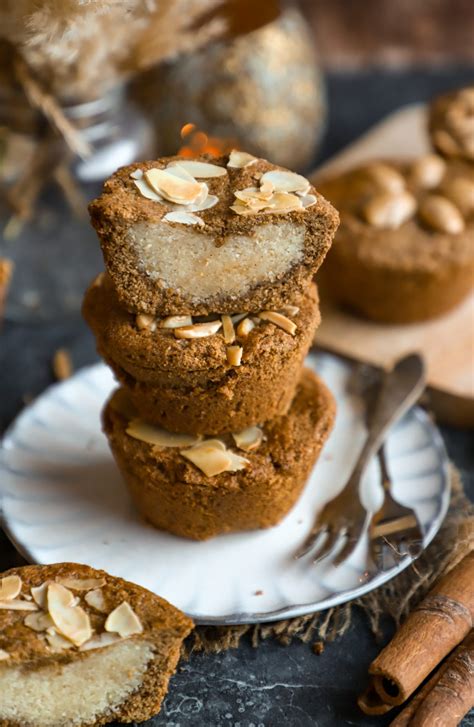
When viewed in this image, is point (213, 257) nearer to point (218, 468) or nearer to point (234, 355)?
point (234, 355)

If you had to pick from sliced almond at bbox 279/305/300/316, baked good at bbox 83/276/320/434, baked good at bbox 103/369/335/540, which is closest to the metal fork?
baked good at bbox 103/369/335/540

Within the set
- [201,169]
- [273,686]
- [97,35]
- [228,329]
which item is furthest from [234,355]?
→ [97,35]

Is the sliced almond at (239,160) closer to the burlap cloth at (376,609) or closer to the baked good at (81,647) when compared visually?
the baked good at (81,647)

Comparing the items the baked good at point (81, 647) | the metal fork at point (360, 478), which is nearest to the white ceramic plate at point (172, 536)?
the metal fork at point (360, 478)

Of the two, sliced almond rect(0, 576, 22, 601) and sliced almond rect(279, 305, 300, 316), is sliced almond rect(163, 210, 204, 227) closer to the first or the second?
sliced almond rect(279, 305, 300, 316)

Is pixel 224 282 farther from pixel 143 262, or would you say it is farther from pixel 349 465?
pixel 349 465
